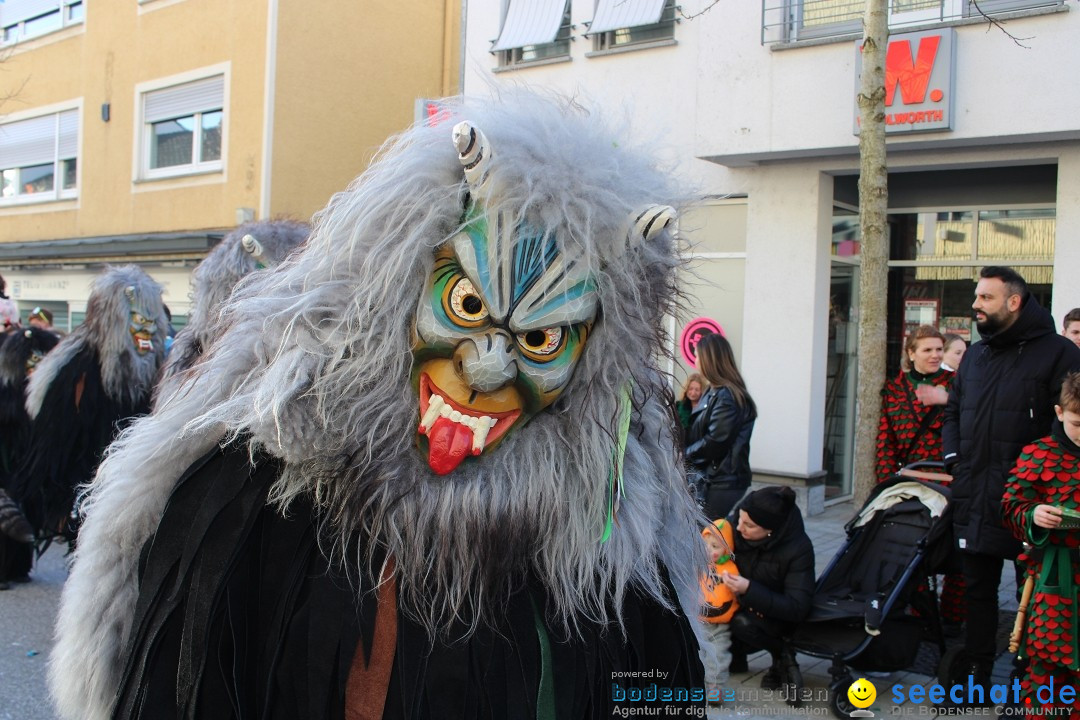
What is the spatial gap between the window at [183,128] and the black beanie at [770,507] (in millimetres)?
11490

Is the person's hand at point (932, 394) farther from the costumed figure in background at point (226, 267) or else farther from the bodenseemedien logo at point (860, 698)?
the costumed figure in background at point (226, 267)

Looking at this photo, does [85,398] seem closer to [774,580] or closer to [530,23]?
[774,580]

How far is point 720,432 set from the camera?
534 cm

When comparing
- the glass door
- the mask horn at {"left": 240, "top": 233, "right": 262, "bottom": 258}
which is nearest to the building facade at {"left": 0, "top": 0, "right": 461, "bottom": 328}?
the glass door

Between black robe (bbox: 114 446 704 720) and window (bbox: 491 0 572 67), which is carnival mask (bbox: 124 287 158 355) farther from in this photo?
window (bbox: 491 0 572 67)

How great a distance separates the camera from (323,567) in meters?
1.50

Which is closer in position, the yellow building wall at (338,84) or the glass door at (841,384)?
the glass door at (841,384)

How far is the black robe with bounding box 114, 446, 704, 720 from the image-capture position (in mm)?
1434

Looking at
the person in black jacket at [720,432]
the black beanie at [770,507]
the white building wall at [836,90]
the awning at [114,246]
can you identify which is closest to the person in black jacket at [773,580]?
the black beanie at [770,507]

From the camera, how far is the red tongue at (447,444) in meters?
1.45

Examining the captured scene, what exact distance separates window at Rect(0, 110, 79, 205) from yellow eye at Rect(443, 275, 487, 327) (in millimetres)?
17328

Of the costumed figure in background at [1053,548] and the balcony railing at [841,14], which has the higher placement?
the balcony railing at [841,14]

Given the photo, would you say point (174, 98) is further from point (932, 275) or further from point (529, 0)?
point (932, 275)

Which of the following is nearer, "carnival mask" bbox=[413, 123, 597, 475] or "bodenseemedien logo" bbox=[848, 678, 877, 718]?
"carnival mask" bbox=[413, 123, 597, 475]
